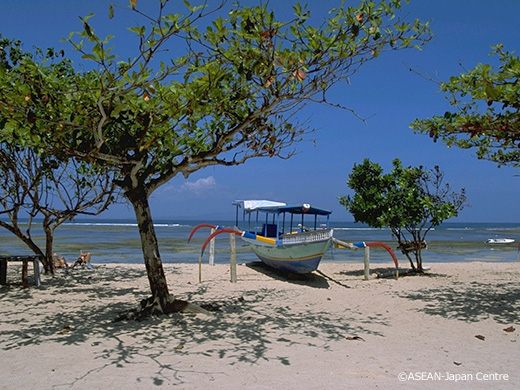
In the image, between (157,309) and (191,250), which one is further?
(191,250)

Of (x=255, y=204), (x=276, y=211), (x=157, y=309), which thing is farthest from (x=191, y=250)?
(x=157, y=309)

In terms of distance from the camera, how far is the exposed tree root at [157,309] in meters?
7.28

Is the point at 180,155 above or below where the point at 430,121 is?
below

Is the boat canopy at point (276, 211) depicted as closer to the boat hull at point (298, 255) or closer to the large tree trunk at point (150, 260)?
the boat hull at point (298, 255)

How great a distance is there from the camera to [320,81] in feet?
21.2

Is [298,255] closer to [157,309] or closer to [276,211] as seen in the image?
[276,211]

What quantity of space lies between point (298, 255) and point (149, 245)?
6.47 metres

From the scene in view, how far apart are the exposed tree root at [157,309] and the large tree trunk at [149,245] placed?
3cm

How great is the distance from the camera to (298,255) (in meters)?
13.2

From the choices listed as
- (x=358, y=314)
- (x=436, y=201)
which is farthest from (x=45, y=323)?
(x=436, y=201)

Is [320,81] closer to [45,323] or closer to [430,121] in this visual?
[430,121]

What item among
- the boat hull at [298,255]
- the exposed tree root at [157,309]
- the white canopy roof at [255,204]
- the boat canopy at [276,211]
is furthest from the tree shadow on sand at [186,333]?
the white canopy roof at [255,204]

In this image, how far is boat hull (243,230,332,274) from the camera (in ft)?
41.9

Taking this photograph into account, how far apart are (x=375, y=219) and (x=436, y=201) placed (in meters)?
2.03
